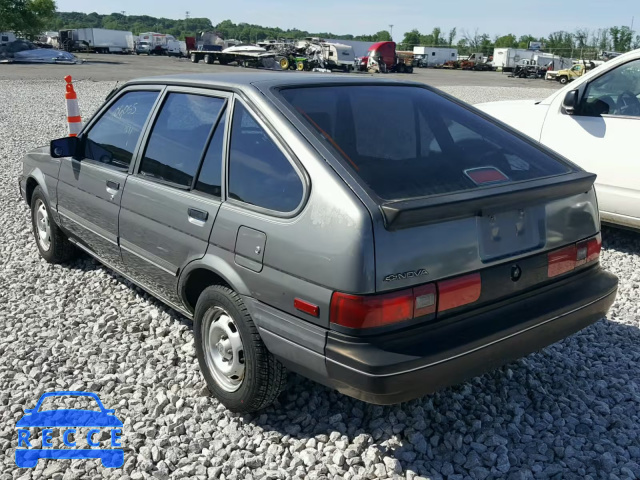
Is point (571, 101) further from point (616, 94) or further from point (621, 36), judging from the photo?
point (621, 36)

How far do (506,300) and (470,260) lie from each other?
33cm

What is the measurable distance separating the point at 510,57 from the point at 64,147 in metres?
59.4

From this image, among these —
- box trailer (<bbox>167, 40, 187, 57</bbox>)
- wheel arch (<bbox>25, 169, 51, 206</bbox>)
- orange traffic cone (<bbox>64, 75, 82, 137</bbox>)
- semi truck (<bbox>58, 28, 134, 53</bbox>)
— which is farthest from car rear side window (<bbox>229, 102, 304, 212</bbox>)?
box trailer (<bbox>167, 40, 187, 57</bbox>)

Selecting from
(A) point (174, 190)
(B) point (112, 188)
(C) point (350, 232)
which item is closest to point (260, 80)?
(A) point (174, 190)

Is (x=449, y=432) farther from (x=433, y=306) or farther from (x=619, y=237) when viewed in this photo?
(x=619, y=237)

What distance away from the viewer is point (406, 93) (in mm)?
3508

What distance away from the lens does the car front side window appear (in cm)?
553

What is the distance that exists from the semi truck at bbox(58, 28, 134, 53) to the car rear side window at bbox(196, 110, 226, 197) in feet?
215

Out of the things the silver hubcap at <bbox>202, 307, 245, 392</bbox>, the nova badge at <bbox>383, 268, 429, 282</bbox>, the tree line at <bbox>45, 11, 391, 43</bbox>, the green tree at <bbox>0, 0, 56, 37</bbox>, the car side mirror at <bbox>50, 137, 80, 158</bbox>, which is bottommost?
the silver hubcap at <bbox>202, 307, 245, 392</bbox>

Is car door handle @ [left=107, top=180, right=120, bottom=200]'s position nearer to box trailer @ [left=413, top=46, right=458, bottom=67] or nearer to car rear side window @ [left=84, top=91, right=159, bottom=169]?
car rear side window @ [left=84, top=91, right=159, bottom=169]

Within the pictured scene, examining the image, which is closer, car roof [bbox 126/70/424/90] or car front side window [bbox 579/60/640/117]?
car roof [bbox 126/70/424/90]

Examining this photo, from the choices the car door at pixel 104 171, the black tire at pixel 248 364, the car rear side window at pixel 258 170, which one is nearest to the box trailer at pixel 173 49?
the car door at pixel 104 171

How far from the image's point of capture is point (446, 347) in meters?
2.47

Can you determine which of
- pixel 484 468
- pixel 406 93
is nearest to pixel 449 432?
pixel 484 468
